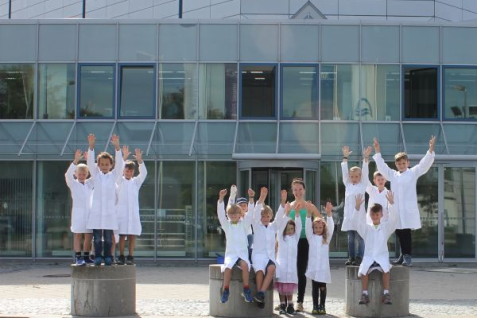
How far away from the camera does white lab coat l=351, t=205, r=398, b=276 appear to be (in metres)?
12.7

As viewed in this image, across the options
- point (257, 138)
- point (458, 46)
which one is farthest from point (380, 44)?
point (257, 138)

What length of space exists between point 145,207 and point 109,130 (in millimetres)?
2378

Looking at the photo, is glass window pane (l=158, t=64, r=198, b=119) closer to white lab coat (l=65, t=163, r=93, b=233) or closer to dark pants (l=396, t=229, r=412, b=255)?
white lab coat (l=65, t=163, r=93, b=233)

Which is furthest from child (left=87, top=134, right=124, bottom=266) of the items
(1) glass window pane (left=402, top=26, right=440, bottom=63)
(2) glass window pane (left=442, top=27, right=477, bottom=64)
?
(2) glass window pane (left=442, top=27, right=477, bottom=64)

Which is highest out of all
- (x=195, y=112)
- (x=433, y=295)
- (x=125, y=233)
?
(x=195, y=112)

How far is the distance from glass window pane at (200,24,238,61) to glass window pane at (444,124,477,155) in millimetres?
6368

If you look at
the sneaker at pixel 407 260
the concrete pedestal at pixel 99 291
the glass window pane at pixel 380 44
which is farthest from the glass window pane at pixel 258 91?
the concrete pedestal at pixel 99 291

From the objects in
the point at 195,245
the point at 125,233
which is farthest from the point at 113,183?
the point at 195,245

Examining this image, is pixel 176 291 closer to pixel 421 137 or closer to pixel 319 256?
pixel 319 256

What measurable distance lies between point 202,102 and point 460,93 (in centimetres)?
726

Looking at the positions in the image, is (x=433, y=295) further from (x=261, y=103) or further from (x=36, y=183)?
(x=36, y=183)

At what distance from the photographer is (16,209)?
946 inches

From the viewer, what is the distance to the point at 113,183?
42.1 ft

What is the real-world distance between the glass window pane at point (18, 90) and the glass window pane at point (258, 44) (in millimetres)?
5992
